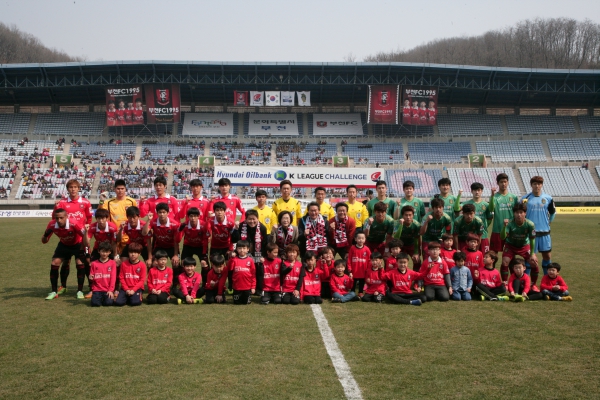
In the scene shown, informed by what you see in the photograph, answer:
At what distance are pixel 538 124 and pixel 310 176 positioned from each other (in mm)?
35138

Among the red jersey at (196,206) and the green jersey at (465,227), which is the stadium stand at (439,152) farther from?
the red jersey at (196,206)

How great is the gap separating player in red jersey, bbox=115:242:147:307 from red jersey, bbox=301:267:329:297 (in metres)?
2.69

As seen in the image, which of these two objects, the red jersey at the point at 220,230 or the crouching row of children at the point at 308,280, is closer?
the crouching row of children at the point at 308,280

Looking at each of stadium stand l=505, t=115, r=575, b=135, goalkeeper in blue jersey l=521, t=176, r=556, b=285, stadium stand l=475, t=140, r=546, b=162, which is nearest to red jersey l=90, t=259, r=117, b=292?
goalkeeper in blue jersey l=521, t=176, r=556, b=285

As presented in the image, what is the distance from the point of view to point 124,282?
811cm

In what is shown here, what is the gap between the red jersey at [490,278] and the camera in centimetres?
845

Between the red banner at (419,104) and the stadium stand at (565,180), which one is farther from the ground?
the red banner at (419,104)

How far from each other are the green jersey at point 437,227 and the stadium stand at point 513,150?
143 ft

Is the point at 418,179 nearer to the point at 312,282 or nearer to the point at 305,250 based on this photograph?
the point at 305,250

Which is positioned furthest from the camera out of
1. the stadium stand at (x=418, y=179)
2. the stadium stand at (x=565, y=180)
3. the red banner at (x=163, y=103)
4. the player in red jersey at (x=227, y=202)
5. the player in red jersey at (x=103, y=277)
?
the red banner at (x=163, y=103)

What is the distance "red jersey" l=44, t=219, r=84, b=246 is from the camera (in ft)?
28.0

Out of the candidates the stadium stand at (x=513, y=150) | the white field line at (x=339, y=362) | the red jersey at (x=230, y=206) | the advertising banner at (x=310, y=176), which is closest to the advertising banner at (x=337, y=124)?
Answer: the stadium stand at (x=513, y=150)

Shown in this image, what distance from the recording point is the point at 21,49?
7350cm

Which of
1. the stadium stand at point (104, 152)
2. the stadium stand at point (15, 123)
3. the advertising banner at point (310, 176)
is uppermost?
the stadium stand at point (15, 123)
